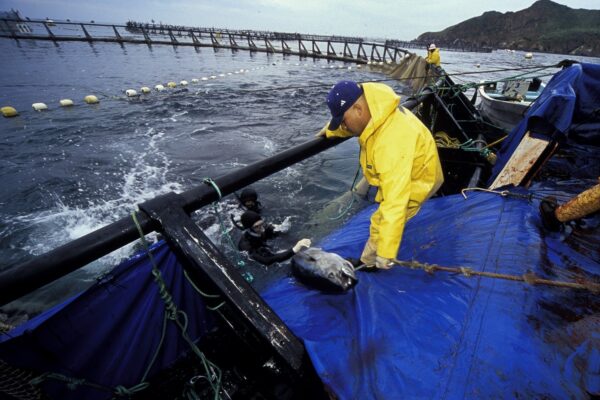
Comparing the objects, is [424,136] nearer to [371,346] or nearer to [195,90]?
[371,346]

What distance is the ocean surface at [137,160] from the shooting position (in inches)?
261

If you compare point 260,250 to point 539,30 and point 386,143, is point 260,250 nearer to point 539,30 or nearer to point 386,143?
point 386,143

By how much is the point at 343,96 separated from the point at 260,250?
399cm

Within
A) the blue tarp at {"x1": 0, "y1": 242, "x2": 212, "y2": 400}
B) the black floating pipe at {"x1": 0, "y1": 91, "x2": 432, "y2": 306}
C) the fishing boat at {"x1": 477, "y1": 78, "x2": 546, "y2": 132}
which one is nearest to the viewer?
the black floating pipe at {"x1": 0, "y1": 91, "x2": 432, "y2": 306}

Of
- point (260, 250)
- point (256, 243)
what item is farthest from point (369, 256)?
point (256, 243)

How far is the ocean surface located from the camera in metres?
6.62

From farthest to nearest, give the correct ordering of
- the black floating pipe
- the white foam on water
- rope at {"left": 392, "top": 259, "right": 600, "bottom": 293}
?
the white foam on water → rope at {"left": 392, "top": 259, "right": 600, "bottom": 293} → the black floating pipe

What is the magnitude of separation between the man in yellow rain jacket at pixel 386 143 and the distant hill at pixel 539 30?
11687 centimetres

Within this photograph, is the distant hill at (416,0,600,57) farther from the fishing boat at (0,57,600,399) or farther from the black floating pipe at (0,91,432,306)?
the black floating pipe at (0,91,432,306)

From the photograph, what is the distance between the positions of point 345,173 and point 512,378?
27.3 feet

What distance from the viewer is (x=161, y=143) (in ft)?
39.7

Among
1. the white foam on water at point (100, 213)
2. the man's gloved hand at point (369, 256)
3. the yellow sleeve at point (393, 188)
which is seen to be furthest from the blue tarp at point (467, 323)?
the white foam on water at point (100, 213)

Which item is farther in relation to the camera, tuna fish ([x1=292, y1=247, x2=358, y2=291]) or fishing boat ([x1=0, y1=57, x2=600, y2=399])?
tuna fish ([x1=292, y1=247, x2=358, y2=291])


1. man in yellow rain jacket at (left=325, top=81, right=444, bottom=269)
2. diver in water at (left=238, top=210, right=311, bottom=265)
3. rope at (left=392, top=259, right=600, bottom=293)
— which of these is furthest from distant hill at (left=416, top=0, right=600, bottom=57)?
rope at (left=392, top=259, right=600, bottom=293)
